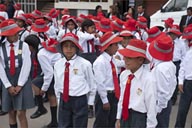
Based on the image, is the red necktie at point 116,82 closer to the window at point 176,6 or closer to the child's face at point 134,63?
the child's face at point 134,63

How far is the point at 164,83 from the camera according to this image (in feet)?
14.6

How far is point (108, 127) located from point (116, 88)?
1.99ft

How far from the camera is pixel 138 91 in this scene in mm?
3885

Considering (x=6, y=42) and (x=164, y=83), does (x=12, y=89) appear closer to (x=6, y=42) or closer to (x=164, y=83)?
(x=6, y=42)

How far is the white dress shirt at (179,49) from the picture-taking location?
731 centimetres

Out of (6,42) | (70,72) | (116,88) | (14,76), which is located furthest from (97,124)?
(6,42)

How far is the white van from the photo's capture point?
12.9 metres

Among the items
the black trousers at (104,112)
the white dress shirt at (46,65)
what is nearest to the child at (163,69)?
the black trousers at (104,112)

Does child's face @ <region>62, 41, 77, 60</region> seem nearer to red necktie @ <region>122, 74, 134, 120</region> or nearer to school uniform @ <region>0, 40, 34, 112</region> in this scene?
school uniform @ <region>0, 40, 34, 112</region>

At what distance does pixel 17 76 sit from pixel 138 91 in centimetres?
198

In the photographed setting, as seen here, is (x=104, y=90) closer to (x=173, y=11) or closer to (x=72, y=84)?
(x=72, y=84)

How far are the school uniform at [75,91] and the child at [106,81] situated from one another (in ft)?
0.71

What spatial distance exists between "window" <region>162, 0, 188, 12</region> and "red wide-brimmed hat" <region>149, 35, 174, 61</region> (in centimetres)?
908

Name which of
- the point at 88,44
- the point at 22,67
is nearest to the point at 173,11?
the point at 88,44
